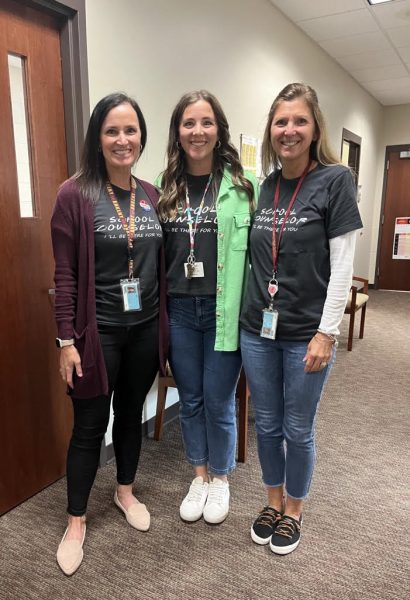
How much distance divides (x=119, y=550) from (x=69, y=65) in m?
1.86

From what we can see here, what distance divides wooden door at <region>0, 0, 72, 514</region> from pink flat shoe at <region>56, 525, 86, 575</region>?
1.32 feet

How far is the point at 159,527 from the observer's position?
1.74 meters

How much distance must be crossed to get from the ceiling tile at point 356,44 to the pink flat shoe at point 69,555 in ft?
14.5

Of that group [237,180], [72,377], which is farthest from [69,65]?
[72,377]

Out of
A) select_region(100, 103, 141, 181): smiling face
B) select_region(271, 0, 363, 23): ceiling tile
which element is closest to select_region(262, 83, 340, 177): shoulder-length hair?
select_region(100, 103, 141, 181): smiling face

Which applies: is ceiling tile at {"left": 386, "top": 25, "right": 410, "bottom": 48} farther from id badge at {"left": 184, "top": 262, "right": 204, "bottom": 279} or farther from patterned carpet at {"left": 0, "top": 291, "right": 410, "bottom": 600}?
id badge at {"left": 184, "top": 262, "right": 204, "bottom": 279}

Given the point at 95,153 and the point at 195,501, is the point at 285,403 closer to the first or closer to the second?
the point at 195,501

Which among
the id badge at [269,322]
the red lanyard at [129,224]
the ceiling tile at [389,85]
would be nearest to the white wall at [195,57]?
the red lanyard at [129,224]

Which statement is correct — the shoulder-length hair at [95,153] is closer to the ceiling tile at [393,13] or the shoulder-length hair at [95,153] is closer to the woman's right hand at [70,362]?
the woman's right hand at [70,362]

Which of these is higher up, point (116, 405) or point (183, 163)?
point (183, 163)

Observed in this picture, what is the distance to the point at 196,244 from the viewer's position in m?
1.53

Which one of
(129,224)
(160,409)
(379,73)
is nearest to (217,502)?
(160,409)

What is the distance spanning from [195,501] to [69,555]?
0.50 m

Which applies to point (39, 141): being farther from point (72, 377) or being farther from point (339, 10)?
point (339, 10)
